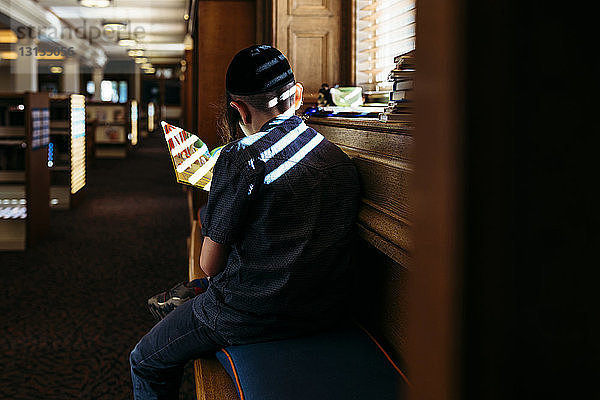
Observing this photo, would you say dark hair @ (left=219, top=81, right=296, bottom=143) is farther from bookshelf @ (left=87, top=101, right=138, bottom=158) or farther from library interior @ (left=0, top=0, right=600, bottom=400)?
bookshelf @ (left=87, top=101, right=138, bottom=158)

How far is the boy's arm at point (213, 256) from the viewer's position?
4.92 ft

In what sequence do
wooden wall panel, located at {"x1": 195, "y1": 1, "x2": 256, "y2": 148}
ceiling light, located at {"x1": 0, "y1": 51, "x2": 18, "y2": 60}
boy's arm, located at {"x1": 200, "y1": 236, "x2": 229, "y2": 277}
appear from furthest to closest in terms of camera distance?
ceiling light, located at {"x1": 0, "y1": 51, "x2": 18, "y2": 60} < wooden wall panel, located at {"x1": 195, "y1": 1, "x2": 256, "y2": 148} < boy's arm, located at {"x1": 200, "y1": 236, "x2": 229, "y2": 277}

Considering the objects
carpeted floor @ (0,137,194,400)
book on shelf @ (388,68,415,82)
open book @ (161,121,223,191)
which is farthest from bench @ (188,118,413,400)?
carpeted floor @ (0,137,194,400)

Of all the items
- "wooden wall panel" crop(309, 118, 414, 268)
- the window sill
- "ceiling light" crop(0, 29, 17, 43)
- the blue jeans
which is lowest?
the blue jeans

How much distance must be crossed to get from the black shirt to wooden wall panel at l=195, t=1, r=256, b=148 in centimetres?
332

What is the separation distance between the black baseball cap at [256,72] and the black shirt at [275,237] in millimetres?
134

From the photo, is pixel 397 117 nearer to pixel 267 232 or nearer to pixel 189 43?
pixel 267 232

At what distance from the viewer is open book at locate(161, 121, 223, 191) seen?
5.81ft

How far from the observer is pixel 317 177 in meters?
1.52

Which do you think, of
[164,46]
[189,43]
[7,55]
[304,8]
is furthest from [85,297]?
[7,55]

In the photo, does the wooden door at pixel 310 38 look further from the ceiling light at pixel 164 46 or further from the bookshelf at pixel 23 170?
the ceiling light at pixel 164 46

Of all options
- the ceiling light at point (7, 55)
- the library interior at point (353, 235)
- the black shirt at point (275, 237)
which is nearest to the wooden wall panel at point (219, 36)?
the library interior at point (353, 235)

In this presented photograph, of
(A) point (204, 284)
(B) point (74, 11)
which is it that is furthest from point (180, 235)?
(B) point (74, 11)

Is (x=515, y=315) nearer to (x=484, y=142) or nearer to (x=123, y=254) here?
(x=484, y=142)
